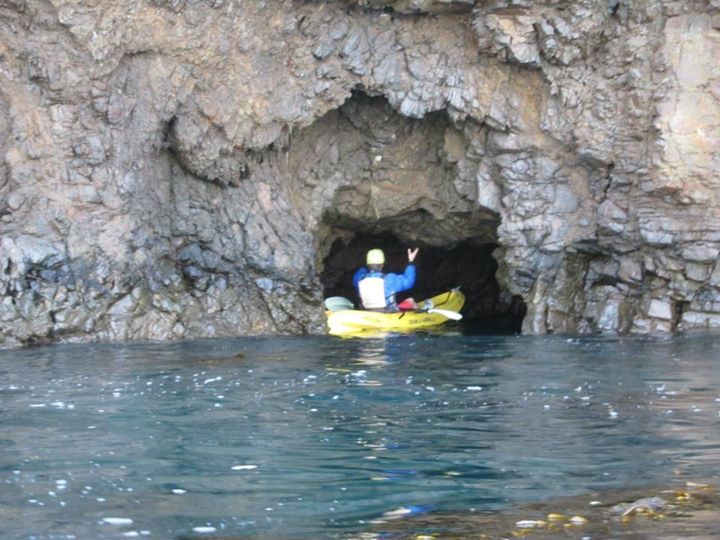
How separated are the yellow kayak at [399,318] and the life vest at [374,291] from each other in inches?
15.4

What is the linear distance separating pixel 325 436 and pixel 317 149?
840 centimetres

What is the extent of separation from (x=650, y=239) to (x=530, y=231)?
166 centimetres

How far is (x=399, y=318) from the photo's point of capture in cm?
1588

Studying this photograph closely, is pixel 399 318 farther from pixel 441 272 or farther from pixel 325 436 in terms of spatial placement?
pixel 325 436

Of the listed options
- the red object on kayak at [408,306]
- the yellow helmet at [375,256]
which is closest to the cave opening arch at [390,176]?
the yellow helmet at [375,256]

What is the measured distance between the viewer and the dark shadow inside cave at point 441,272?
59.4 feet

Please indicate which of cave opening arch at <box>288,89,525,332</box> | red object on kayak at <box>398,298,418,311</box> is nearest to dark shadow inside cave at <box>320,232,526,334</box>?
cave opening arch at <box>288,89,525,332</box>

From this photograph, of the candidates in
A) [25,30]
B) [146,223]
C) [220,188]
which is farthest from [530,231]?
[25,30]

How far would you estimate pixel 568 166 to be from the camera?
1447cm

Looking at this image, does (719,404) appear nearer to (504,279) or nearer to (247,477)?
(247,477)

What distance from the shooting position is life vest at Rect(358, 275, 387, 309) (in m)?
16.2

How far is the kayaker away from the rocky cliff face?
1.35 m

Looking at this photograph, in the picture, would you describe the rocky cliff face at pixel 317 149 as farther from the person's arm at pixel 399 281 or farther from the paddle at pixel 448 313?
the person's arm at pixel 399 281

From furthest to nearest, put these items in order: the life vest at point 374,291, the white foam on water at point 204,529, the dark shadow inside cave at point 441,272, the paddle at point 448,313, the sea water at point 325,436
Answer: the dark shadow inside cave at point 441,272, the life vest at point 374,291, the paddle at point 448,313, the sea water at point 325,436, the white foam on water at point 204,529
